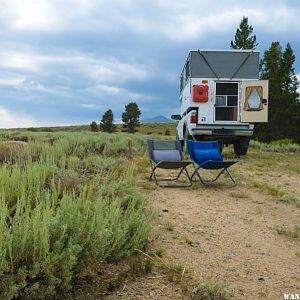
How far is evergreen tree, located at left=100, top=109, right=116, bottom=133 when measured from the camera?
50.7 metres

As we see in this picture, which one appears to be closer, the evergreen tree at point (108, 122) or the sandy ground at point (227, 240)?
the sandy ground at point (227, 240)

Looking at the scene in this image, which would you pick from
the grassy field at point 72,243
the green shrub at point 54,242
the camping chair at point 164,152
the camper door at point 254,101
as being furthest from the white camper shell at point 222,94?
the green shrub at point 54,242

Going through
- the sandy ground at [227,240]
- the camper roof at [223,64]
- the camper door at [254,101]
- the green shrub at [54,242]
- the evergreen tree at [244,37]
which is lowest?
the sandy ground at [227,240]

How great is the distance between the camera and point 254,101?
1177 centimetres

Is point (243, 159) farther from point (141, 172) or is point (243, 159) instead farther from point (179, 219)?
point (179, 219)

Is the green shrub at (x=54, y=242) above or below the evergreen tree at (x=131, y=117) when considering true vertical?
below

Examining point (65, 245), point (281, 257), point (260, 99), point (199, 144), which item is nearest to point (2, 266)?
point (65, 245)

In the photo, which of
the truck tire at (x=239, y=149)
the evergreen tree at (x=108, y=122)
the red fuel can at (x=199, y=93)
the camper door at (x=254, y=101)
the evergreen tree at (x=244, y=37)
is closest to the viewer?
the camper door at (x=254, y=101)

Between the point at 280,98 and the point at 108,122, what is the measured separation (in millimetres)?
22137

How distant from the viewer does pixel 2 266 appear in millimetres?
2516

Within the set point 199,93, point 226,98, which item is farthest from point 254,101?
point 199,93

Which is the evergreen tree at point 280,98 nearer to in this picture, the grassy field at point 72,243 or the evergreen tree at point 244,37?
the evergreen tree at point 244,37

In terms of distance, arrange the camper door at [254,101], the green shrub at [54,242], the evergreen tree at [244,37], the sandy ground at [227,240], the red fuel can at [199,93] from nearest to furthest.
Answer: the green shrub at [54,242] < the sandy ground at [227,240] < the camper door at [254,101] < the red fuel can at [199,93] < the evergreen tree at [244,37]

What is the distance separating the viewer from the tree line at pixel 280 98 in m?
35.6
